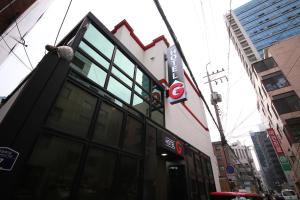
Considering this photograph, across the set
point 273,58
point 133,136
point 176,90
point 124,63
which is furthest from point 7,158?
point 273,58

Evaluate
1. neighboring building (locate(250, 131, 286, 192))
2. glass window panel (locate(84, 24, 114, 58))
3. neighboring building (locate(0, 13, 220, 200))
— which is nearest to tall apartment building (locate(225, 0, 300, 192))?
glass window panel (locate(84, 24, 114, 58))

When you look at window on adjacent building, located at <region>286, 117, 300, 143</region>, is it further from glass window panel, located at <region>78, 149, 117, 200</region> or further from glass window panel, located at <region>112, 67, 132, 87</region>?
glass window panel, located at <region>78, 149, 117, 200</region>

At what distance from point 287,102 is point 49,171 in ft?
114

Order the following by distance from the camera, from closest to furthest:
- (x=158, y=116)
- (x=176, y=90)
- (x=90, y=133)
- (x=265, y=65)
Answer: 1. (x=90, y=133)
2. (x=158, y=116)
3. (x=176, y=90)
4. (x=265, y=65)

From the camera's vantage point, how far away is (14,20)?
10.4 meters

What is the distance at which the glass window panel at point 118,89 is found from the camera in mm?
Result: 5703

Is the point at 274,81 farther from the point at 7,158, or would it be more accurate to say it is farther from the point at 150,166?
the point at 7,158

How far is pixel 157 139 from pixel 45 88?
4.69 m

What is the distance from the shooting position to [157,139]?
6512 millimetres

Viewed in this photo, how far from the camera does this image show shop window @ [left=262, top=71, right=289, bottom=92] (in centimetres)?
2708

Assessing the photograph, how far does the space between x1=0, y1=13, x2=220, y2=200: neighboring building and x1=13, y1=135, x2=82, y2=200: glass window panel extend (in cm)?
2

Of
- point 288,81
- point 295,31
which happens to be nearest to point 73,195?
point 288,81

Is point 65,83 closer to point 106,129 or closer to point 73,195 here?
point 106,129

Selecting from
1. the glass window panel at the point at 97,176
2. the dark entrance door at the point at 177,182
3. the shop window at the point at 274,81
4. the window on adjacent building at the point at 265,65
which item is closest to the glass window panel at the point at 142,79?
the glass window panel at the point at 97,176
